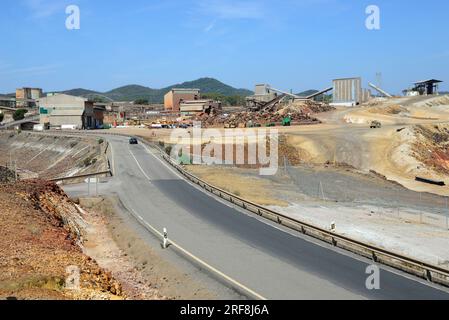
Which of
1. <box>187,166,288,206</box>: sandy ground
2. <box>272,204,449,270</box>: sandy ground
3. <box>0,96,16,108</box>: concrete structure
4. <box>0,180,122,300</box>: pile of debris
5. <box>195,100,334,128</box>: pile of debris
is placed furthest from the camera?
<box>0,96,16,108</box>: concrete structure

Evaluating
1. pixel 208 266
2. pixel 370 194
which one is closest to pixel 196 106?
pixel 370 194

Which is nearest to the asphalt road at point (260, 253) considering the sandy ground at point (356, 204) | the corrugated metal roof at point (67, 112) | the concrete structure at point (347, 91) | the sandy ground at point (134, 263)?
the sandy ground at point (134, 263)

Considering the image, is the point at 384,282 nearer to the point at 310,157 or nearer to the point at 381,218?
the point at 381,218

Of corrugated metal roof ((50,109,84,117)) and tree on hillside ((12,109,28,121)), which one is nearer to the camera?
corrugated metal roof ((50,109,84,117))

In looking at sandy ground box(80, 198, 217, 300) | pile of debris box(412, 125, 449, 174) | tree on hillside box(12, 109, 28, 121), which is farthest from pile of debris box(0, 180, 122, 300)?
tree on hillside box(12, 109, 28, 121)

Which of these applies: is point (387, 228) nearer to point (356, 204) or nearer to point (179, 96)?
point (356, 204)

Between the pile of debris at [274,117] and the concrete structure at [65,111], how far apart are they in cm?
3188

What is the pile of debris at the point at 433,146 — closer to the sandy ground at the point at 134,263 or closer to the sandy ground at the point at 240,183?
the sandy ground at the point at 240,183

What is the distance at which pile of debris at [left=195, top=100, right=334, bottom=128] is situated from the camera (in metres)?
102

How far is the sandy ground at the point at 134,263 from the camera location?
54.5 ft

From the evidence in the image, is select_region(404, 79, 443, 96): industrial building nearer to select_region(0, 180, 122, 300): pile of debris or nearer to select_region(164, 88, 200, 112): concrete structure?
select_region(164, 88, 200, 112): concrete structure

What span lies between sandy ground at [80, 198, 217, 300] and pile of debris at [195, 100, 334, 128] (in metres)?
73.9
